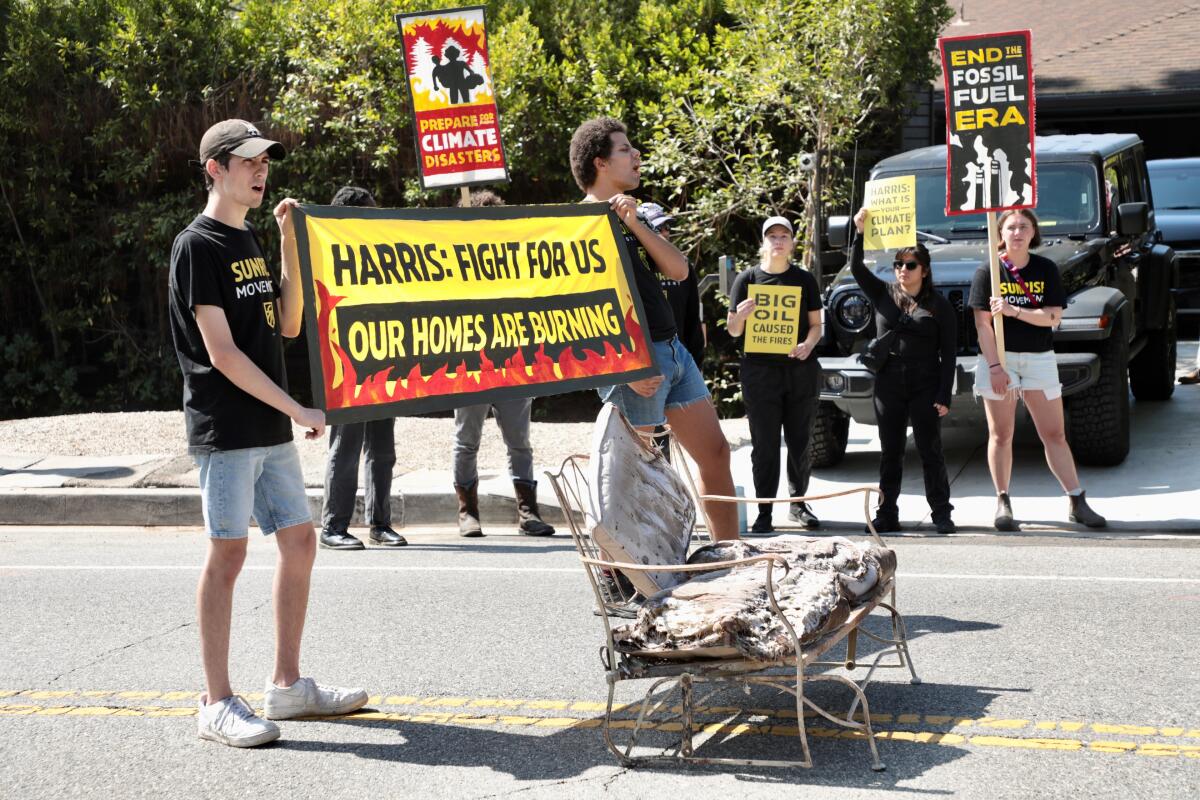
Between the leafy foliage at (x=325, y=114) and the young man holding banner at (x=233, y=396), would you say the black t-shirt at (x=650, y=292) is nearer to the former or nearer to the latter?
the young man holding banner at (x=233, y=396)

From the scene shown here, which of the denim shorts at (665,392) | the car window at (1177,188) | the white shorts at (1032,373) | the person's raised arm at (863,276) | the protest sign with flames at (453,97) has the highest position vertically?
the protest sign with flames at (453,97)

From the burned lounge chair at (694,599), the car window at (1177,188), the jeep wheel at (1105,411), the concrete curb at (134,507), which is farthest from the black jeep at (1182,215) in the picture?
the burned lounge chair at (694,599)

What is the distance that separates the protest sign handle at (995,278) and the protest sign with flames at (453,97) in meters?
A: 3.35

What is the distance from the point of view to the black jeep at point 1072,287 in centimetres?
970

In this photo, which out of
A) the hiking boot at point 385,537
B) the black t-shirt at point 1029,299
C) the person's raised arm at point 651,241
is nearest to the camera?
the person's raised arm at point 651,241

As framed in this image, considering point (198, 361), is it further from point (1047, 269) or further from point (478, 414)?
point (1047, 269)

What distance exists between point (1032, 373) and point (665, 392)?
3620mm

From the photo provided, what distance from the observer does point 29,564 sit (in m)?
8.84

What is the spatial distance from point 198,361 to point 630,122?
11041 millimetres

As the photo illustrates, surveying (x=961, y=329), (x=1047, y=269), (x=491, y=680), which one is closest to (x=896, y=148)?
(x=961, y=329)

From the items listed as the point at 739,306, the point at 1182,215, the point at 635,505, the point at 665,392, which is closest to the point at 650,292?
the point at 665,392

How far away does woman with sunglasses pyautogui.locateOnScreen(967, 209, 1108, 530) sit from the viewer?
28.4 ft

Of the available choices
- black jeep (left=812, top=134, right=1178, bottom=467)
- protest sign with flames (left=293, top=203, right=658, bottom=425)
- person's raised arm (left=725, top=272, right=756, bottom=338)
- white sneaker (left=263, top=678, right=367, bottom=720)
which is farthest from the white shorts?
white sneaker (left=263, top=678, right=367, bottom=720)

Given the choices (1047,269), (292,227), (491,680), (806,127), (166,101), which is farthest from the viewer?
(166,101)
